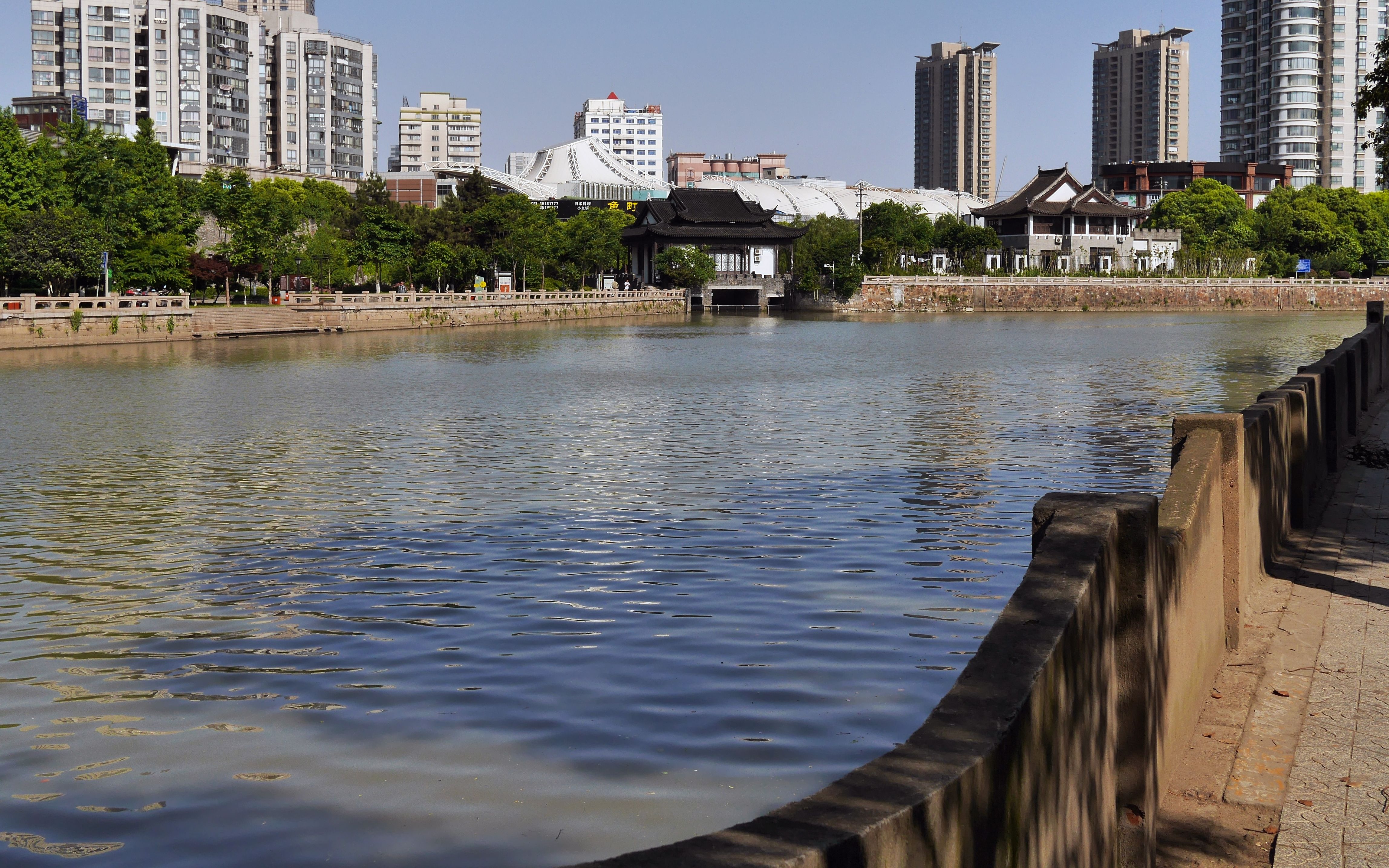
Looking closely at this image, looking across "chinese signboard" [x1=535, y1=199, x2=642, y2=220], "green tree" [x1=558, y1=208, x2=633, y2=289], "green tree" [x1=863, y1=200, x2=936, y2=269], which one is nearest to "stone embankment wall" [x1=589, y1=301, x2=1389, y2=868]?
"green tree" [x1=558, y1=208, x2=633, y2=289]

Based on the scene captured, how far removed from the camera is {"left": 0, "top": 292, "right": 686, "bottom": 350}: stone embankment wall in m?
51.5

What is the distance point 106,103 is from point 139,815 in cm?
12292

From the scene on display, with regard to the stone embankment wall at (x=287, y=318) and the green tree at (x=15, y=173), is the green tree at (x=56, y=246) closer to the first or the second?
the green tree at (x=15, y=173)

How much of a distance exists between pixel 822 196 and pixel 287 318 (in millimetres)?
111488

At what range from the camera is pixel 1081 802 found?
4.55m

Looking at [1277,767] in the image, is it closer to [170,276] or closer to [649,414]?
[649,414]

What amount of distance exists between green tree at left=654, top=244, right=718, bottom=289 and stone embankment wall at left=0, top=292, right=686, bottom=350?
25.6 ft

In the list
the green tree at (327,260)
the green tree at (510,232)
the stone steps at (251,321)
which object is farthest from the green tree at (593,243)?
the stone steps at (251,321)

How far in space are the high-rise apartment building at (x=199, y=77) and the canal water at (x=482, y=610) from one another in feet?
317

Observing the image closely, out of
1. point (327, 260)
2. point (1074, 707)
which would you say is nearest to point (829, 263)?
point (327, 260)

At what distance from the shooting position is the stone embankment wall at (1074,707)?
9.68ft

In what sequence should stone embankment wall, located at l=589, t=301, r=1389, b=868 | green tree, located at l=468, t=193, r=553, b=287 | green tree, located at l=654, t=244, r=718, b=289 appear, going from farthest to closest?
1. green tree, located at l=654, t=244, r=718, b=289
2. green tree, located at l=468, t=193, r=553, b=287
3. stone embankment wall, located at l=589, t=301, r=1389, b=868

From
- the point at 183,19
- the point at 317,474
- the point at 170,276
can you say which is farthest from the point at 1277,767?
the point at 183,19

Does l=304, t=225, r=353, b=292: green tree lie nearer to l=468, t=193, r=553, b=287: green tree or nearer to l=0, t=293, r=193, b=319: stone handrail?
l=468, t=193, r=553, b=287: green tree
